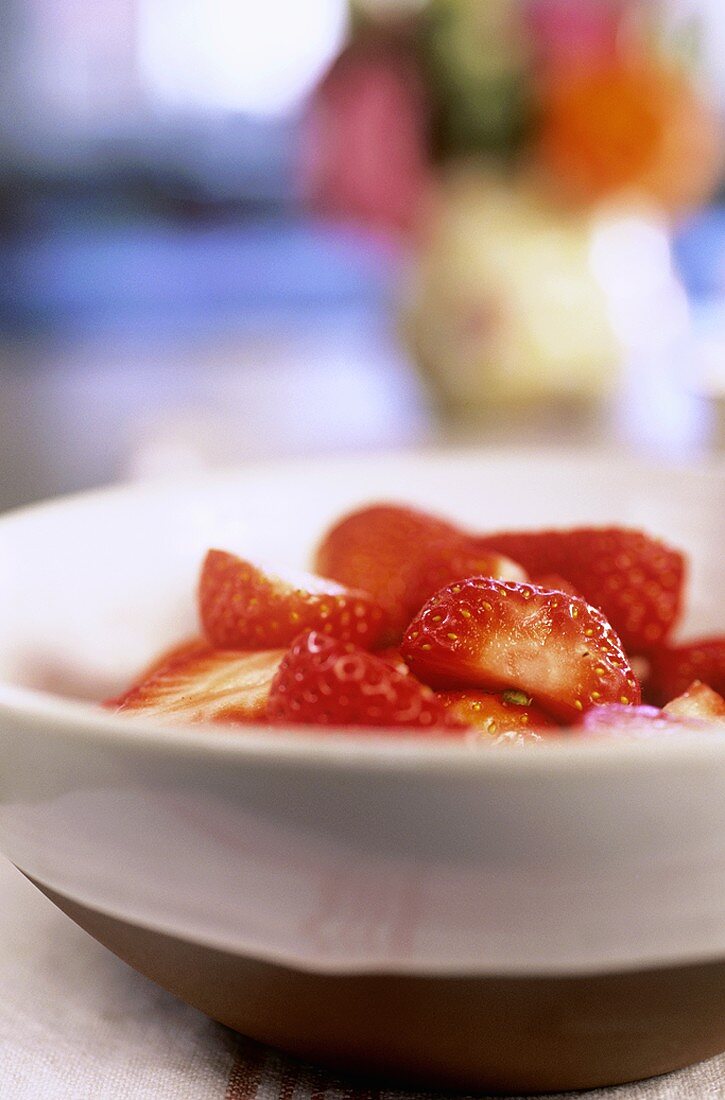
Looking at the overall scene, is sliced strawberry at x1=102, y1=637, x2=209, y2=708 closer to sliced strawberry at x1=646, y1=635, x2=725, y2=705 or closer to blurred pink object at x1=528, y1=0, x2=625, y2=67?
sliced strawberry at x1=646, y1=635, x2=725, y2=705

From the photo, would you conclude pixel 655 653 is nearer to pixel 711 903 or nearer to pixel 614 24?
pixel 711 903

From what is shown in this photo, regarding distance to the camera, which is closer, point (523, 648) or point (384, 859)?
point (384, 859)

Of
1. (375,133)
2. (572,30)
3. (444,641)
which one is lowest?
(444,641)

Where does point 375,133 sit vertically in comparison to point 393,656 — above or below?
above

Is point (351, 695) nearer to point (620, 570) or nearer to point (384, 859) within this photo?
point (384, 859)

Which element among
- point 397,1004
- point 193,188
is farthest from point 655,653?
point 193,188

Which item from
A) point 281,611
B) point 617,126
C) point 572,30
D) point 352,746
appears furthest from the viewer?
point 572,30

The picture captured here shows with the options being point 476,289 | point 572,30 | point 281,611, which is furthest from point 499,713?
point 572,30
